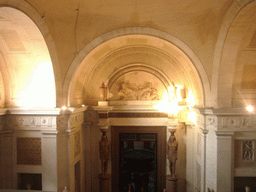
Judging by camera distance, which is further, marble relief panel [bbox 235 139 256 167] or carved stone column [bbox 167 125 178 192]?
carved stone column [bbox 167 125 178 192]

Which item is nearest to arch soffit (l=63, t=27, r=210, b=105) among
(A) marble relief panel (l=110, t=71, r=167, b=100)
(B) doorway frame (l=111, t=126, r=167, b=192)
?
(A) marble relief panel (l=110, t=71, r=167, b=100)

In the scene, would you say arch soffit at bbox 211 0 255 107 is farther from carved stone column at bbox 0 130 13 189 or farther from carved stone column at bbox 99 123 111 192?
carved stone column at bbox 0 130 13 189

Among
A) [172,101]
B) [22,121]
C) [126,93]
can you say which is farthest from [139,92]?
[22,121]

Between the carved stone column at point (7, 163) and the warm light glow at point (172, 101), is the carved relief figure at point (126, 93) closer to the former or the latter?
the warm light glow at point (172, 101)

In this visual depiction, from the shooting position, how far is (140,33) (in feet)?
23.6

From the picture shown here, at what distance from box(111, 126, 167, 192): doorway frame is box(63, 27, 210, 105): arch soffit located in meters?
3.18

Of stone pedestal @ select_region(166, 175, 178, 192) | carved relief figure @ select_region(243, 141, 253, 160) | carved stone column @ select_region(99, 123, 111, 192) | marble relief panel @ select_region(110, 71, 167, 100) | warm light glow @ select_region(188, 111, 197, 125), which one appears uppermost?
marble relief panel @ select_region(110, 71, 167, 100)

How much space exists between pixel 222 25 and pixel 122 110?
5.25m

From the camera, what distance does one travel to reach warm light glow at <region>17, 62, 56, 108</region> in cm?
726

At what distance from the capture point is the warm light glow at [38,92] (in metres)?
7.26

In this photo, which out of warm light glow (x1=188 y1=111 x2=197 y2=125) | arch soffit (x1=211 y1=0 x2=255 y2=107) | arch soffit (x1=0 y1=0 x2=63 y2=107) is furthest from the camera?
warm light glow (x1=188 y1=111 x2=197 y2=125)

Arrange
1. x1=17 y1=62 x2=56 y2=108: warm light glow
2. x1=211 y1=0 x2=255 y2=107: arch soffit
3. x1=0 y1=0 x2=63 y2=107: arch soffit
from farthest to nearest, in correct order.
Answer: x1=17 y1=62 x2=56 y2=108: warm light glow
x1=211 y1=0 x2=255 y2=107: arch soffit
x1=0 y1=0 x2=63 y2=107: arch soffit

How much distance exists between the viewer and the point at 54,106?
23.8 feet

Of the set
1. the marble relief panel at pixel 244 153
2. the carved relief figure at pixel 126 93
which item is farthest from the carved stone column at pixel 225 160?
the carved relief figure at pixel 126 93
